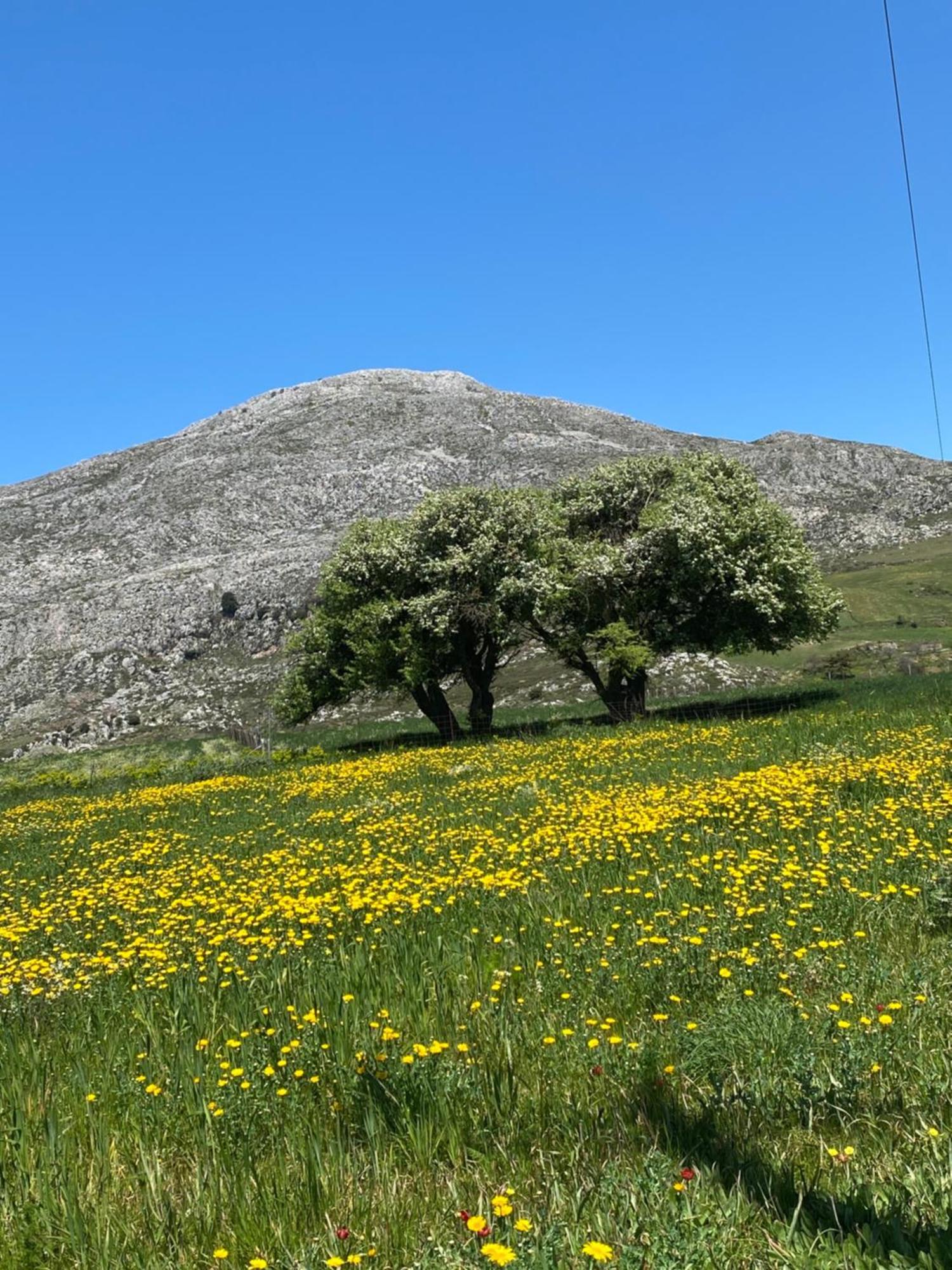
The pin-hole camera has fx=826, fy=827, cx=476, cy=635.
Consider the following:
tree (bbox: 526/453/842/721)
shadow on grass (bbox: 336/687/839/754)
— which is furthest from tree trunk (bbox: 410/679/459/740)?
tree (bbox: 526/453/842/721)

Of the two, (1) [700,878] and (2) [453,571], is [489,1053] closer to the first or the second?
(1) [700,878]

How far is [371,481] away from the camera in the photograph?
465 feet

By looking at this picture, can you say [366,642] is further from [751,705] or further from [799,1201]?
[799,1201]

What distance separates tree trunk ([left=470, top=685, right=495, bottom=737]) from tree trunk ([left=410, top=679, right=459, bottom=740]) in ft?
2.63

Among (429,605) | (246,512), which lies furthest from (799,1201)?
(246,512)

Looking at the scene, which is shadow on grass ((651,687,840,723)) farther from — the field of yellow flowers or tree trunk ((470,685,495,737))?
the field of yellow flowers

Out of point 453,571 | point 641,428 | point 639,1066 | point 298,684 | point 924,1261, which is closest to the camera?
point 924,1261

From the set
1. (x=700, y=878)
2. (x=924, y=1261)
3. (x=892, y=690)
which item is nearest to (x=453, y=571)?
(x=892, y=690)

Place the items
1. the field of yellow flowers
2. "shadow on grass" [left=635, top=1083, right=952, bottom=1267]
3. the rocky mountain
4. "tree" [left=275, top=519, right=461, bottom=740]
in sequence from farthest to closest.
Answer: the rocky mountain → "tree" [left=275, top=519, right=461, bottom=740] → the field of yellow flowers → "shadow on grass" [left=635, top=1083, right=952, bottom=1267]

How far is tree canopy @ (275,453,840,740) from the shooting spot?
32781 millimetres

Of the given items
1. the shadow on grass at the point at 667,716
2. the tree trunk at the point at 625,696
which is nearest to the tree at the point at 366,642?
the shadow on grass at the point at 667,716

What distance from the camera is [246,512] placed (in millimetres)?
133375

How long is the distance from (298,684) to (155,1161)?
1373 inches

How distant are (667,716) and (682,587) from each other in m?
5.39
